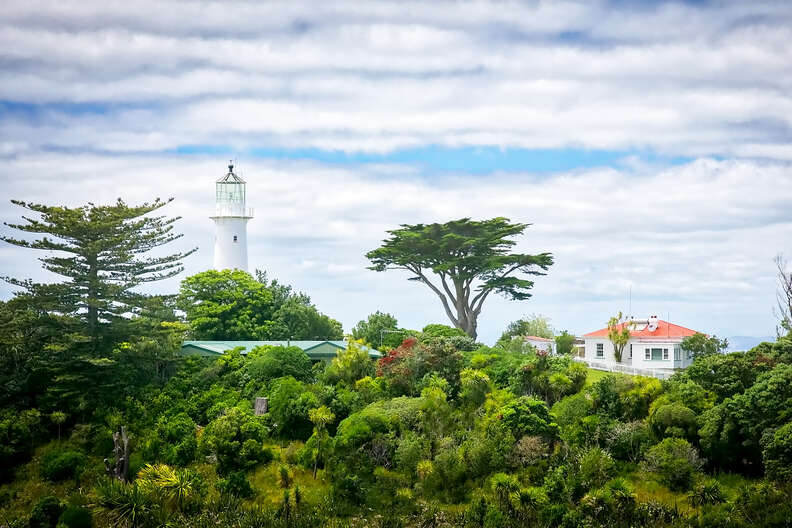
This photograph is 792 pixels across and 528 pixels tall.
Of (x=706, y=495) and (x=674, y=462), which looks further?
(x=674, y=462)

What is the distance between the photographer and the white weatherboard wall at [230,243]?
2082 inches

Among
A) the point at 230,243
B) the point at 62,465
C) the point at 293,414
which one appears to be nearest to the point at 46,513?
the point at 62,465

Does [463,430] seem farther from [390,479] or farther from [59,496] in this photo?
[59,496]

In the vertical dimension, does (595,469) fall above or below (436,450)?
below

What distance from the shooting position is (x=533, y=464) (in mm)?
29141

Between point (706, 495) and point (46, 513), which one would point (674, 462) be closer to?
point (706, 495)

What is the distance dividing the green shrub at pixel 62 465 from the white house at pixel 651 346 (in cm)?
2358

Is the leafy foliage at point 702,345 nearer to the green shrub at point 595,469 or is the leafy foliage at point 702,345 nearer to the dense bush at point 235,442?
the green shrub at point 595,469

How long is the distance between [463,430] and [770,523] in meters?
10.6

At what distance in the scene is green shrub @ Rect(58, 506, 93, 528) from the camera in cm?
2719

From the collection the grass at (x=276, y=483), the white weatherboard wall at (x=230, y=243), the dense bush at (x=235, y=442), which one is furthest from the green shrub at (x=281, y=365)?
the white weatherboard wall at (x=230, y=243)

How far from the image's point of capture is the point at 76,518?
27.3m

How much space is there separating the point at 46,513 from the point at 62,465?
3.13 metres

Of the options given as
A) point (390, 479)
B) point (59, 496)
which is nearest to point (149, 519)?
point (59, 496)
